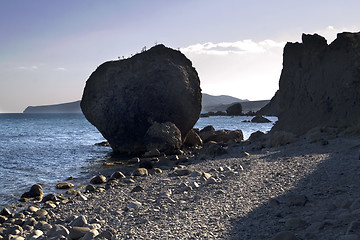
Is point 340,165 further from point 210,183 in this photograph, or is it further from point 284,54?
point 284,54

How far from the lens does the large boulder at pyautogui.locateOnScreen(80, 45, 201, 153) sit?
25.7m

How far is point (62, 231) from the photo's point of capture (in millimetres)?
7023

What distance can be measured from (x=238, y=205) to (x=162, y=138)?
52.7 feet

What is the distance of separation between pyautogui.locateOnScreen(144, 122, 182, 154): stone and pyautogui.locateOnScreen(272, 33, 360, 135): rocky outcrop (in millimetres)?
6964

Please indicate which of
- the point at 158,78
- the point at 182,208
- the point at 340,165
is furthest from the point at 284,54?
the point at 182,208

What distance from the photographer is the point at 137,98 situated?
25703 millimetres

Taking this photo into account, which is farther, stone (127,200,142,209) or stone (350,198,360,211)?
stone (127,200,142,209)

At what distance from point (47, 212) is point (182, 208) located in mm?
4489

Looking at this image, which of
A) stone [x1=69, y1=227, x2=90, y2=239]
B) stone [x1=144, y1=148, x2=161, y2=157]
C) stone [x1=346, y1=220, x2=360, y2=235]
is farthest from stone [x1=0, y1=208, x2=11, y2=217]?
stone [x1=144, y1=148, x2=161, y2=157]

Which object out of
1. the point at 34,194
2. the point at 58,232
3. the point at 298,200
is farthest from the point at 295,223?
the point at 34,194

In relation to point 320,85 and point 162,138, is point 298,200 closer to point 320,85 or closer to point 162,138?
point 320,85

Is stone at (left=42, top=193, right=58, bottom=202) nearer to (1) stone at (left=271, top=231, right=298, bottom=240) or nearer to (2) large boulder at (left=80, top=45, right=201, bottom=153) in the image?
(1) stone at (left=271, top=231, right=298, bottom=240)

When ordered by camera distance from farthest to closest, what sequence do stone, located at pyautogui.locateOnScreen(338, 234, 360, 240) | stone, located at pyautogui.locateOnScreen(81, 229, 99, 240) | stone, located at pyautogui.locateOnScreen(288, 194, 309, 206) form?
stone, located at pyautogui.locateOnScreen(288, 194, 309, 206) < stone, located at pyautogui.locateOnScreen(81, 229, 99, 240) < stone, located at pyautogui.locateOnScreen(338, 234, 360, 240)

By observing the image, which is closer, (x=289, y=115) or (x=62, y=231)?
(x=62, y=231)
